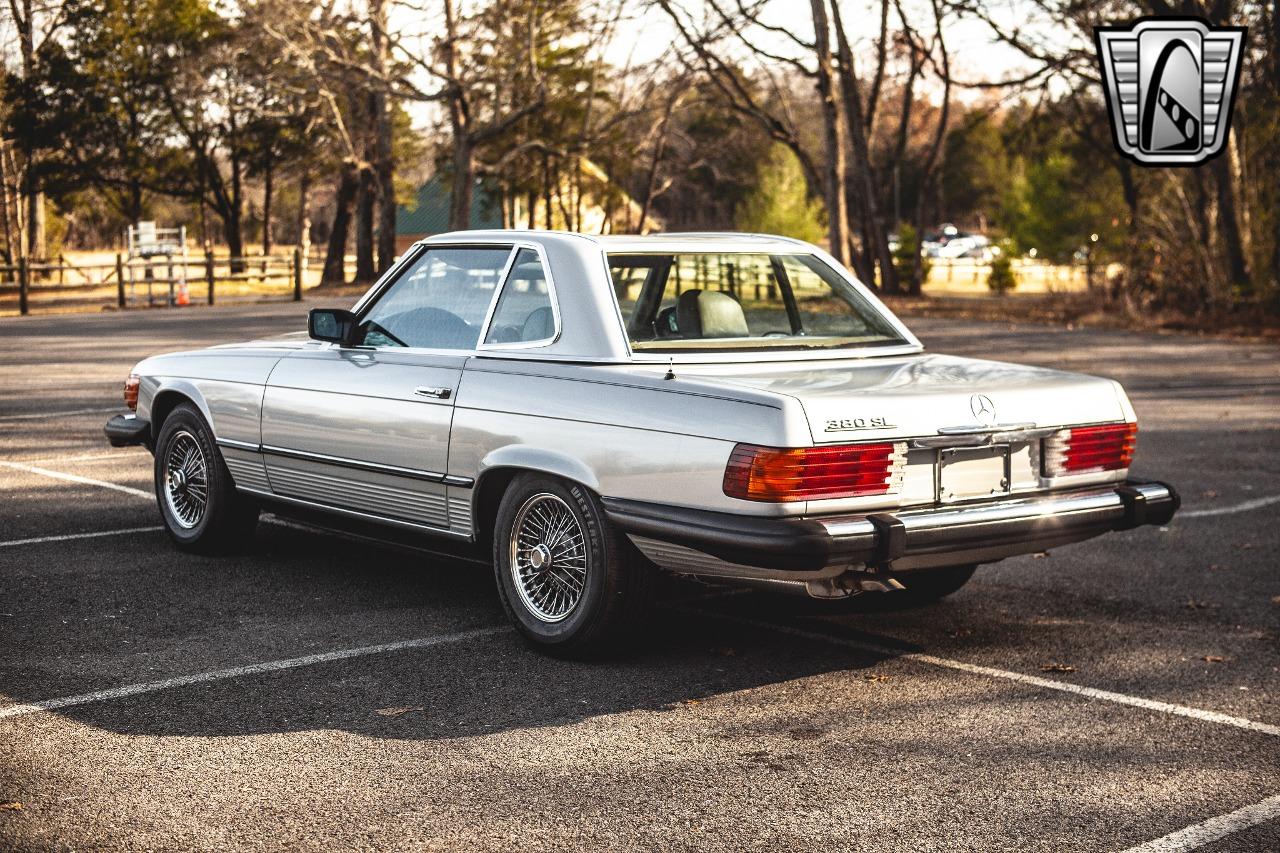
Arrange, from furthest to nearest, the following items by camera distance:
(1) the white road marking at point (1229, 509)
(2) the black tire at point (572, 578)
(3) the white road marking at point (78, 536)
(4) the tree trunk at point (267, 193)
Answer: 1. (4) the tree trunk at point (267, 193)
2. (1) the white road marking at point (1229, 509)
3. (3) the white road marking at point (78, 536)
4. (2) the black tire at point (572, 578)

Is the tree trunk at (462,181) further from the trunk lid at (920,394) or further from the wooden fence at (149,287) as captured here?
the trunk lid at (920,394)

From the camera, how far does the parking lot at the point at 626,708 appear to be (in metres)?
4.05

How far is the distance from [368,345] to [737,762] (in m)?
2.96

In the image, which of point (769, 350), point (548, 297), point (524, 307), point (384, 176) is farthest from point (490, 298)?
point (384, 176)

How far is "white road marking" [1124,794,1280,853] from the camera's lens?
389 cm

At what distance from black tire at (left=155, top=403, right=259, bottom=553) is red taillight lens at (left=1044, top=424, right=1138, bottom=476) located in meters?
3.75

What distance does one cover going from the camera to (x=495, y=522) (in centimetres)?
591

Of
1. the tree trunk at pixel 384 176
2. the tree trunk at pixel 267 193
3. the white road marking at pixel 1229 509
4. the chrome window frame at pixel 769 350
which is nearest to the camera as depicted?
the chrome window frame at pixel 769 350

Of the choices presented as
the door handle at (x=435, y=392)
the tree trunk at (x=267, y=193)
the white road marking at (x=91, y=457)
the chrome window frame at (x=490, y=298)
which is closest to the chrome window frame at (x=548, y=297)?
the chrome window frame at (x=490, y=298)

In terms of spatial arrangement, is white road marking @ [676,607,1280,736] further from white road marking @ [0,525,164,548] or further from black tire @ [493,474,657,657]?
white road marking @ [0,525,164,548]

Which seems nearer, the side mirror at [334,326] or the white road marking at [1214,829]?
the white road marking at [1214,829]

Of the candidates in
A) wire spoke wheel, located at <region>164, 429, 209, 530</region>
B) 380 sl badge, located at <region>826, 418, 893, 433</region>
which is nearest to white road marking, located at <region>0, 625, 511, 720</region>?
380 sl badge, located at <region>826, 418, 893, 433</region>

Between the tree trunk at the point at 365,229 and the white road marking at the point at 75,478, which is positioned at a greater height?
the tree trunk at the point at 365,229

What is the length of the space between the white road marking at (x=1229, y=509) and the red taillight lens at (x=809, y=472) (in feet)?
14.3
